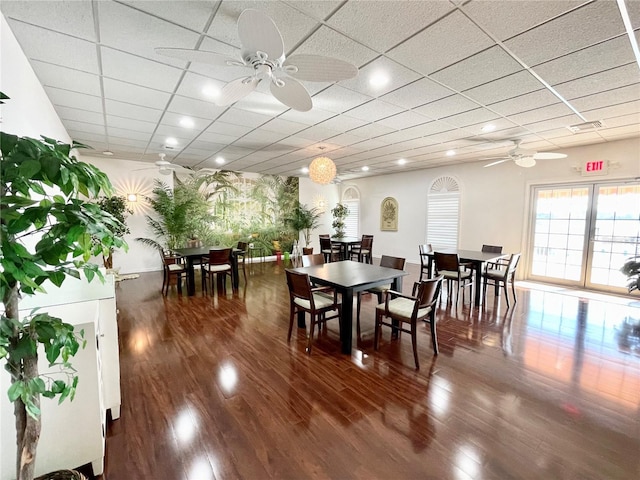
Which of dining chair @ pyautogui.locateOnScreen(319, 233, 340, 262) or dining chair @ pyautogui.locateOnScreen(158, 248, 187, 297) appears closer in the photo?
dining chair @ pyautogui.locateOnScreen(158, 248, 187, 297)

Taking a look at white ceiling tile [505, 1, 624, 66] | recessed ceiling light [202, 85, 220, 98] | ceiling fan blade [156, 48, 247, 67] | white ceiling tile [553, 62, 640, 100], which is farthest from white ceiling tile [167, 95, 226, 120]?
white ceiling tile [553, 62, 640, 100]

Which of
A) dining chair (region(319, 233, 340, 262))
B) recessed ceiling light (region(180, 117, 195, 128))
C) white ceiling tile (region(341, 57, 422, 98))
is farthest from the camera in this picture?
dining chair (region(319, 233, 340, 262))

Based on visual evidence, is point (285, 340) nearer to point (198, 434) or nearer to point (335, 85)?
point (198, 434)

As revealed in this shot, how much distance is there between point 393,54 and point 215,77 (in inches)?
67.6

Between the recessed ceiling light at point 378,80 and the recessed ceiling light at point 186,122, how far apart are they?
262cm

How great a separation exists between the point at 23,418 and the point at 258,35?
217 cm

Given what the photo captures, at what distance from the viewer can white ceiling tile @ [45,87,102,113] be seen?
10.3 feet

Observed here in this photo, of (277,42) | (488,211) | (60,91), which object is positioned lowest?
(488,211)

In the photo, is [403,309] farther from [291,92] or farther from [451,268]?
[291,92]

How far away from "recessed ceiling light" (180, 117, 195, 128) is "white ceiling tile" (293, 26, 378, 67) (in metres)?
2.35

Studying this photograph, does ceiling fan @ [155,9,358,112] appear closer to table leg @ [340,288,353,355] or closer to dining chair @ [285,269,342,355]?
dining chair @ [285,269,342,355]

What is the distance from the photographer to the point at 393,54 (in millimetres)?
2402

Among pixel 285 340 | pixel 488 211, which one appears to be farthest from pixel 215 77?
pixel 488 211

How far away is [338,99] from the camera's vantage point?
3314 mm
